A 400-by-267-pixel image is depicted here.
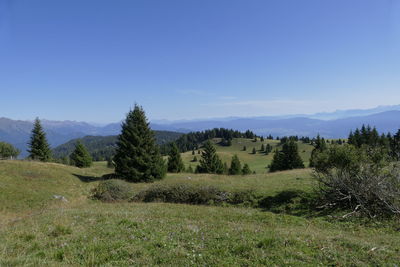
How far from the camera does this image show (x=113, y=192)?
1875 centimetres

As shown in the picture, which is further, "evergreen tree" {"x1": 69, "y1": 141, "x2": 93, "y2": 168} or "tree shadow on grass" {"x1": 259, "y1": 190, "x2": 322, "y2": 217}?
"evergreen tree" {"x1": 69, "y1": 141, "x2": 93, "y2": 168}

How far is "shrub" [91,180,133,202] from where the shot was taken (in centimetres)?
1856

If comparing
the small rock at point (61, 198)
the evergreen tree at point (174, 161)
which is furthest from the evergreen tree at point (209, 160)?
the small rock at point (61, 198)

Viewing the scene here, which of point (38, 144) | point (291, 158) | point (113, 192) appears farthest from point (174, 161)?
point (113, 192)

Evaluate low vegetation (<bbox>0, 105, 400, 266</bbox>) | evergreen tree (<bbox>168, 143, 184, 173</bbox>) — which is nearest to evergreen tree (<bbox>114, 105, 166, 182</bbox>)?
low vegetation (<bbox>0, 105, 400, 266</bbox>)

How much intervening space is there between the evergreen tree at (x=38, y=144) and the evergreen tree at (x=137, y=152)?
2873 centimetres

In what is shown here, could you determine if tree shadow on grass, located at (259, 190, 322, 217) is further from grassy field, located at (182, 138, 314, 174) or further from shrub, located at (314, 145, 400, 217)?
grassy field, located at (182, 138, 314, 174)

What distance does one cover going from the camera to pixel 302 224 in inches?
415

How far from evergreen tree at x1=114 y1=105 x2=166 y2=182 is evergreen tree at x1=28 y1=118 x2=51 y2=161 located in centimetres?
2873

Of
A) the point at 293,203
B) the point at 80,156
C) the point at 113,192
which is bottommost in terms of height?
the point at 80,156

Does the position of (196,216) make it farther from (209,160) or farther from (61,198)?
(209,160)

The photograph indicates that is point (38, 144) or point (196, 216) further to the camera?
point (38, 144)

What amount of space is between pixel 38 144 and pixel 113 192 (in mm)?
38771

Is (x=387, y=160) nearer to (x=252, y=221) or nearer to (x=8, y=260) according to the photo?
(x=252, y=221)
